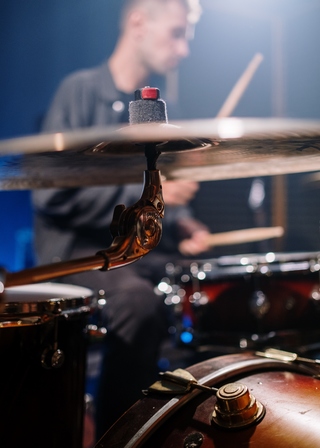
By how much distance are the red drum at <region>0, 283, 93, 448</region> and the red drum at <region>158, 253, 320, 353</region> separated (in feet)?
3.18

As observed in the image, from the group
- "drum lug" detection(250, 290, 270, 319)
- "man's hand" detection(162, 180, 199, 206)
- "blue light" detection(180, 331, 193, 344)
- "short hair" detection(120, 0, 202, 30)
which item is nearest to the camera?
"drum lug" detection(250, 290, 270, 319)

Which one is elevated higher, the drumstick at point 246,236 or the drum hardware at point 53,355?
the drumstick at point 246,236

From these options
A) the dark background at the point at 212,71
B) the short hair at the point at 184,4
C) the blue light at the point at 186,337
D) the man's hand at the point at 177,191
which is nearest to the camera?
the blue light at the point at 186,337

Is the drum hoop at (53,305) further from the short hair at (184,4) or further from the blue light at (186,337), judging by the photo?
the short hair at (184,4)

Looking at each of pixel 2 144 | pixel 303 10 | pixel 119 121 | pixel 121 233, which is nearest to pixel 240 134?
pixel 121 233

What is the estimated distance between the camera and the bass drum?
2.34 ft

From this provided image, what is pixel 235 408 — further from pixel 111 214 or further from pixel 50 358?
pixel 111 214

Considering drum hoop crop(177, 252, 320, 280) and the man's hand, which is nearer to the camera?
drum hoop crop(177, 252, 320, 280)

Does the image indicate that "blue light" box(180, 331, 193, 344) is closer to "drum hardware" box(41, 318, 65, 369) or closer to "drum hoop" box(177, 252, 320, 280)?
"drum hoop" box(177, 252, 320, 280)

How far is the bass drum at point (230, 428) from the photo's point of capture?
28.1 inches

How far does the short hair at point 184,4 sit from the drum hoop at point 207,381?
2.57 metres

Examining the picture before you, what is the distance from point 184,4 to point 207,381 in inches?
116

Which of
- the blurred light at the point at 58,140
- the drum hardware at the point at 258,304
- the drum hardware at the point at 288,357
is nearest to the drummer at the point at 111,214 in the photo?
the drum hardware at the point at 258,304

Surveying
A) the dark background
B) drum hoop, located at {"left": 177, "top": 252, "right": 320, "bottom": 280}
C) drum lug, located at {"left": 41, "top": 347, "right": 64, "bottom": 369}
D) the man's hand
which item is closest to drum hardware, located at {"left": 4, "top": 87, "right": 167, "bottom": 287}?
drum lug, located at {"left": 41, "top": 347, "right": 64, "bottom": 369}
